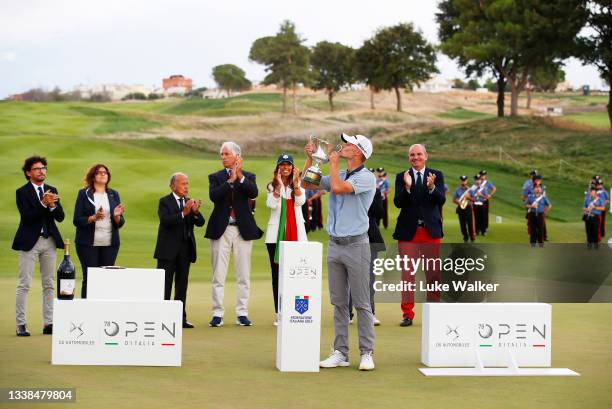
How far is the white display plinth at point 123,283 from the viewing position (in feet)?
39.7

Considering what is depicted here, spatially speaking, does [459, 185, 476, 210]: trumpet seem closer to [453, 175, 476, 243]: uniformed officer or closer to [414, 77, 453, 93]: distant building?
[453, 175, 476, 243]: uniformed officer

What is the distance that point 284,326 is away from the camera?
10.7m

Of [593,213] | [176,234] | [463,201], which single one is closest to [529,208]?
[593,213]

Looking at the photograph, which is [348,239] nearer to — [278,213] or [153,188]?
[278,213]

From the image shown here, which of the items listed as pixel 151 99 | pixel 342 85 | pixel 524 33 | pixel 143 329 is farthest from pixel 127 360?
pixel 151 99

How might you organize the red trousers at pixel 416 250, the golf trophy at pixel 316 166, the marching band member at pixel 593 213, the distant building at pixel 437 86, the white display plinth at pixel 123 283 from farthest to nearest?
1. the distant building at pixel 437 86
2. the marching band member at pixel 593 213
3. the red trousers at pixel 416 250
4. the white display plinth at pixel 123 283
5. the golf trophy at pixel 316 166

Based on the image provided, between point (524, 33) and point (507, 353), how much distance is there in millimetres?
59823

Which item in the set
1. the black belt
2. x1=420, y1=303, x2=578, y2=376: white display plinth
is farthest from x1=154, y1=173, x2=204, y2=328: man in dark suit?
x1=420, y1=303, x2=578, y2=376: white display plinth

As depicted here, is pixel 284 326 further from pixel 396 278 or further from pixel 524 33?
pixel 524 33

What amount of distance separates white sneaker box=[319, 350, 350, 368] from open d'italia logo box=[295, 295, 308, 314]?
52 centimetres

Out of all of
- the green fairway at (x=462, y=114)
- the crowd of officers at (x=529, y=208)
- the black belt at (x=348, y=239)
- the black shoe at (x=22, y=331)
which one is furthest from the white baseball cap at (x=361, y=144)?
the green fairway at (x=462, y=114)

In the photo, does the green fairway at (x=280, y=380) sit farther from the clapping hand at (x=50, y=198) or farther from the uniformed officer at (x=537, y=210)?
the uniformed officer at (x=537, y=210)

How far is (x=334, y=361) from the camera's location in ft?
35.8

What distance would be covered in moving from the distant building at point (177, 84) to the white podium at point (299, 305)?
259 feet
